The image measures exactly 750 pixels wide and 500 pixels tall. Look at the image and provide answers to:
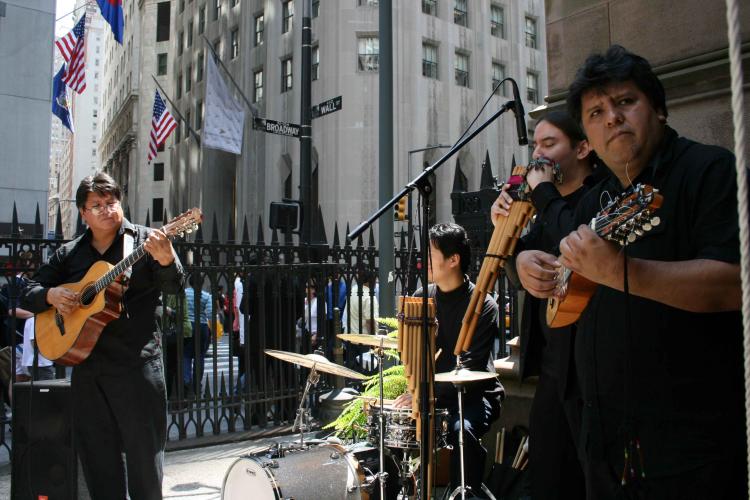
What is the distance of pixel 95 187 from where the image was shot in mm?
4469

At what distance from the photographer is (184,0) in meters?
45.2

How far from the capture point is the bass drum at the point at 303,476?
3.92m

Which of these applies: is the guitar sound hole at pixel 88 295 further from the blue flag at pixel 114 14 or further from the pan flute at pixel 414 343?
the blue flag at pixel 114 14

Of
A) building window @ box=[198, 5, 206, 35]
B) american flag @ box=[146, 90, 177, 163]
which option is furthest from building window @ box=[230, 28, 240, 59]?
american flag @ box=[146, 90, 177, 163]

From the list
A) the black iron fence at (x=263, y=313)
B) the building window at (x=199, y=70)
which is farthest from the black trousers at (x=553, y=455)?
the building window at (x=199, y=70)

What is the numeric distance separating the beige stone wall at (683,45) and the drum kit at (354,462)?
93.1 inches

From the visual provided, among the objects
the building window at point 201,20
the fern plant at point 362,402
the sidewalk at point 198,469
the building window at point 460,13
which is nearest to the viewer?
the fern plant at point 362,402

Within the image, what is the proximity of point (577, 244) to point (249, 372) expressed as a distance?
7.00 meters

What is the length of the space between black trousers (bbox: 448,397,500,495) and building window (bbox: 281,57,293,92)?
28760 millimetres

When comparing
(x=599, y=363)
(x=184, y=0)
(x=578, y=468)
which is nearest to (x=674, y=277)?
(x=599, y=363)

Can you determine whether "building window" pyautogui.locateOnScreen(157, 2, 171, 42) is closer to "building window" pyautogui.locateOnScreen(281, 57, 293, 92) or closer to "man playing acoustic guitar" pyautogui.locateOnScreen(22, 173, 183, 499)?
"building window" pyautogui.locateOnScreen(281, 57, 293, 92)

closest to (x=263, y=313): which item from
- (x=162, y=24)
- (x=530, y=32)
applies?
(x=530, y=32)

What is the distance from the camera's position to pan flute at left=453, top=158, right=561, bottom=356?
2998 mm

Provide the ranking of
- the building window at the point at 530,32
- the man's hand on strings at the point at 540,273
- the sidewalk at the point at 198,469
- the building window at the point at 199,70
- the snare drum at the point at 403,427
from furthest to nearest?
the building window at the point at 199,70, the building window at the point at 530,32, the sidewalk at the point at 198,469, the snare drum at the point at 403,427, the man's hand on strings at the point at 540,273
